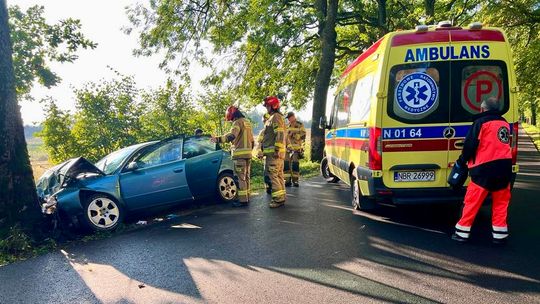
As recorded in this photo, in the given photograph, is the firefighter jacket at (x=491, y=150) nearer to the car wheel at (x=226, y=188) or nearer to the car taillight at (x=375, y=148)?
the car taillight at (x=375, y=148)

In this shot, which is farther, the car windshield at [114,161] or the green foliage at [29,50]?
the green foliage at [29,50]

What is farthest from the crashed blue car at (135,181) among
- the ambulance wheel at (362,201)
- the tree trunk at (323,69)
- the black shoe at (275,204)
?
the tree trunk at (323,69)

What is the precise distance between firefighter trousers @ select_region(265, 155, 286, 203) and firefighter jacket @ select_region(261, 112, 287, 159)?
10 centimetres

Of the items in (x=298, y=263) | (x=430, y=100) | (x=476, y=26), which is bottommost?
(x=298, y=263)

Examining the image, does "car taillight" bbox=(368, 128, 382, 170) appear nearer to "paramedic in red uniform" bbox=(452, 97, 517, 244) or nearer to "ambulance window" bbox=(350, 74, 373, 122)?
"ambulance window" bbox=(350, 74, 373, 122)

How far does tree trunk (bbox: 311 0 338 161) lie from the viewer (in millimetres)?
13560

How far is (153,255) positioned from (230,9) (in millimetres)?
11538

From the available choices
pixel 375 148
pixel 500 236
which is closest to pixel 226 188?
pixel 375 148

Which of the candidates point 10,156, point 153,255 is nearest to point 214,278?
point 153,255

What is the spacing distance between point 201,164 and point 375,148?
3608 millimetres

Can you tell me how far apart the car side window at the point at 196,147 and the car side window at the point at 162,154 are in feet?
0.41

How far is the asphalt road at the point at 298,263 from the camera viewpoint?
3.41 m

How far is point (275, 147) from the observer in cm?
705

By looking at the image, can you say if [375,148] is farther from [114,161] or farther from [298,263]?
[114,161]
